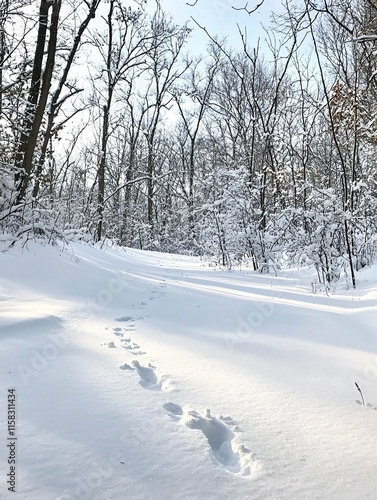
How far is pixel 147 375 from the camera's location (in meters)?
1.97

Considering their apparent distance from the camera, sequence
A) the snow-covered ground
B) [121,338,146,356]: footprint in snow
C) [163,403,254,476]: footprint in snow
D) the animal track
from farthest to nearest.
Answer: [121,338,146,356]: footprint in snow, the animal track, [163,403,254,476]: footprint in snow, the snow-covered ground

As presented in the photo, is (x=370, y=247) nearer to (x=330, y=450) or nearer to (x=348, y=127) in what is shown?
(x=348, y=127)

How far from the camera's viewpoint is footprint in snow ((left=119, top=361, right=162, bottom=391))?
72.0 inches

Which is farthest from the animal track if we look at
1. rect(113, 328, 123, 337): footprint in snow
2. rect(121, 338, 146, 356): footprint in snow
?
rect(113, 328, 123, 337): footprint in snow

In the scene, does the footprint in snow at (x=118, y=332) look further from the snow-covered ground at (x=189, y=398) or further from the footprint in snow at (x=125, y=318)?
the footprint in snow at (x=125, y=318)

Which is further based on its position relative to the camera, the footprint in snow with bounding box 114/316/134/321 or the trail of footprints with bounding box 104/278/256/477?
the footprint in snow with bounding box 114/316/134/321

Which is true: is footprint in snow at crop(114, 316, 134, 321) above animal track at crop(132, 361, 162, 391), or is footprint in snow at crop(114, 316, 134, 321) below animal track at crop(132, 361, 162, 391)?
above

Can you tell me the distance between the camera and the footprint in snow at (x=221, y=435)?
4.20 feet

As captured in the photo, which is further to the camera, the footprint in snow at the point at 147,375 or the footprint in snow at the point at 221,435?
the footprint in snow at the point at 147,375

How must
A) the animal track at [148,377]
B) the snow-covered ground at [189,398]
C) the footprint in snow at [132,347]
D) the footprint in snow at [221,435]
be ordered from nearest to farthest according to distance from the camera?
the snow-covered ground at [189,398], the footprint in snow at [221,435], the animal track at [148,377], the footprint in snow at [132,347]

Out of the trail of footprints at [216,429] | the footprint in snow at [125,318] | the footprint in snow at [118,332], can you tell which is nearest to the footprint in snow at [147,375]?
the trail of footprints at [216,429]

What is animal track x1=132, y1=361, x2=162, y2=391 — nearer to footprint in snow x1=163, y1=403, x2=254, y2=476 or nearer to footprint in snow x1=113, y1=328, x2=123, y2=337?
footprint in snow x1=163, y1=403, x2=254, y2=476

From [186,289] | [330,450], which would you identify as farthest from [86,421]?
[186,289]

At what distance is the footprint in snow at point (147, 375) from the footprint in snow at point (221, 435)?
20 centimetres
